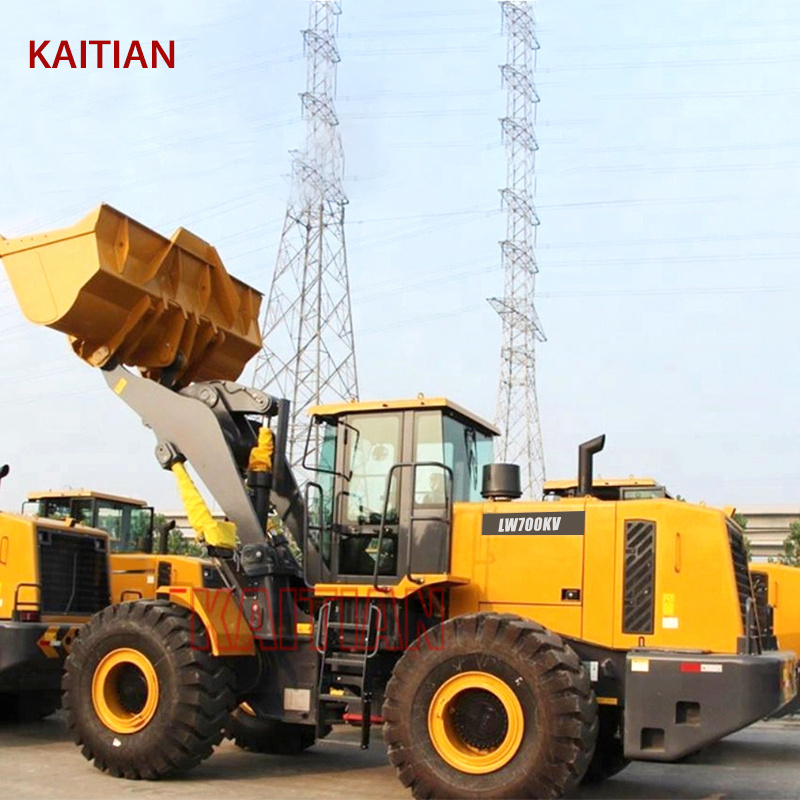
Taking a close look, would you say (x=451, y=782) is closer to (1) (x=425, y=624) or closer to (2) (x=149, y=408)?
(1) (x=425, y=624)

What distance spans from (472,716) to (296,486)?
3000 millimetres

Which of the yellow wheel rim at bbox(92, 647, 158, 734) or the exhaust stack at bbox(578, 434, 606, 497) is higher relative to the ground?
the exhaust stack at bbox(578, 434, 606, 497)

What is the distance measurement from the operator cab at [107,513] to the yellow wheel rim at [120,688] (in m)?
6.20

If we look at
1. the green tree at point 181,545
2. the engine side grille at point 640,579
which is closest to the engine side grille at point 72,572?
the engine side grille at point 640,579

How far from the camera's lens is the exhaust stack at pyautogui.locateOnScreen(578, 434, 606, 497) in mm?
8961

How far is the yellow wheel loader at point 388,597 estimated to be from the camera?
7.87m

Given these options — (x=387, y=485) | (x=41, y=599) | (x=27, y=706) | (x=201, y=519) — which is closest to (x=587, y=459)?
(x=387, y=485)

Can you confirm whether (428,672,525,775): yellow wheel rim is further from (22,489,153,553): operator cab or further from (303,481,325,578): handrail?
(22,489,153,553): operator cab

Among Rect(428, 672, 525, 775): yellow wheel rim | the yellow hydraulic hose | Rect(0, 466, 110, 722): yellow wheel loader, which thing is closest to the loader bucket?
the yellow hydraulic hose

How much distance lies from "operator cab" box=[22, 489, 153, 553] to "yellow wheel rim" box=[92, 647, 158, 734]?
6195mm

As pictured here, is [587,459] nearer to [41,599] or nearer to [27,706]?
[41,599]

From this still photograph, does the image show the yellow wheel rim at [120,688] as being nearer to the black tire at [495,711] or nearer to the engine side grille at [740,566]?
the black tire at [495,711]

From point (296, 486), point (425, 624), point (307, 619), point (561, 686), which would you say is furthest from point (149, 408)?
point (561, 686)

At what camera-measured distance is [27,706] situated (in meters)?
12.0
